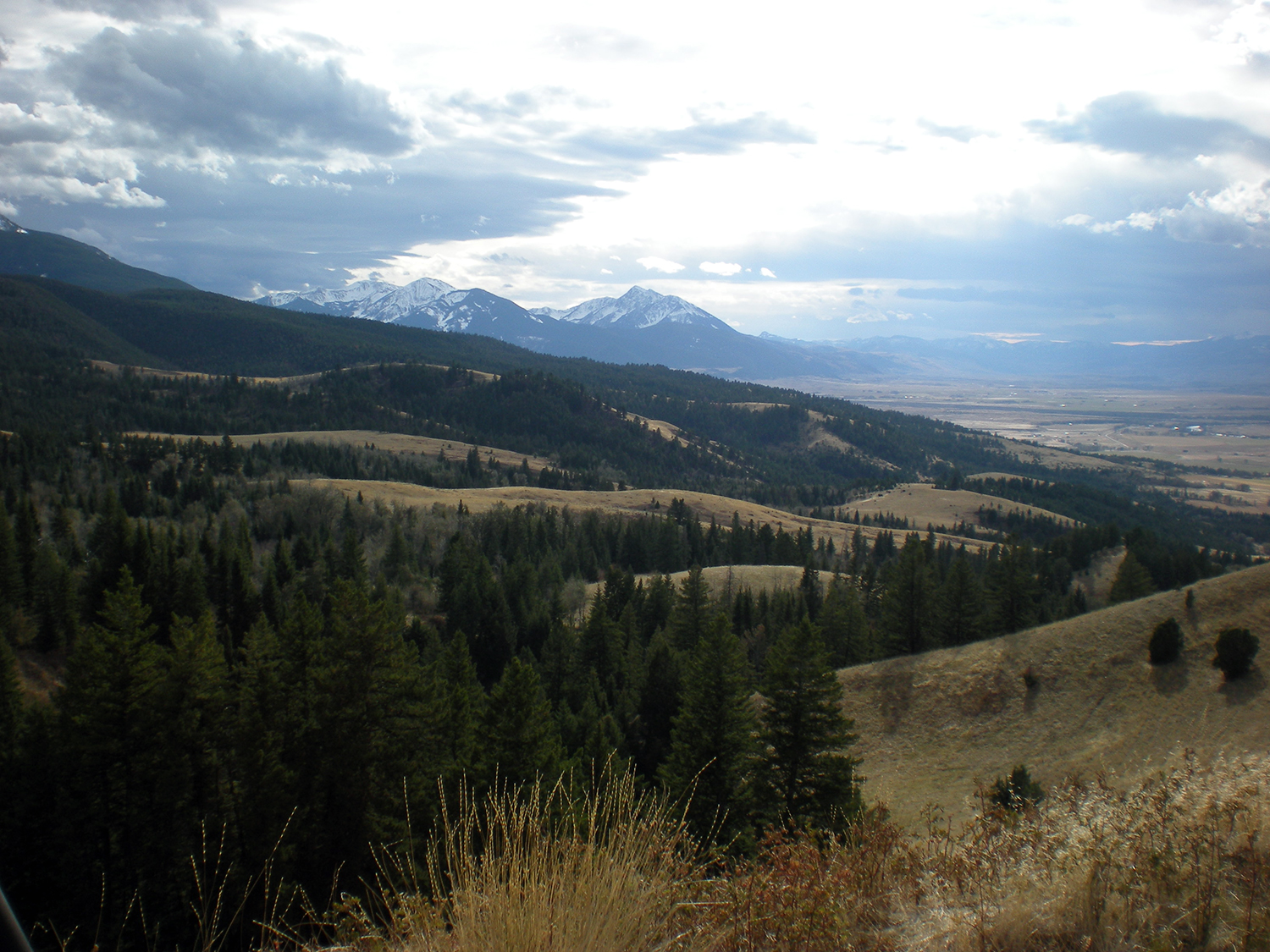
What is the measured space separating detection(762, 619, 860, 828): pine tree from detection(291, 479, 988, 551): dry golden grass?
387 feet

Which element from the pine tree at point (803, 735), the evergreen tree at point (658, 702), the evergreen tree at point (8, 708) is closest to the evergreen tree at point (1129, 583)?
the evergreen tree at point (658, 702)

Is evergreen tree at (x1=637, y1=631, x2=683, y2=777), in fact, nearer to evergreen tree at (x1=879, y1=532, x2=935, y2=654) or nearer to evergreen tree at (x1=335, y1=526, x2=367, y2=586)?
A: evergreen tree at (x1=879, y1=532, x2=935, y2=654)

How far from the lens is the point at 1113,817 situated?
8008 mm

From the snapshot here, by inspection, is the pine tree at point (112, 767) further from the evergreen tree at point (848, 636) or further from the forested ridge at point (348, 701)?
the evergreen tree at point (848, 636)

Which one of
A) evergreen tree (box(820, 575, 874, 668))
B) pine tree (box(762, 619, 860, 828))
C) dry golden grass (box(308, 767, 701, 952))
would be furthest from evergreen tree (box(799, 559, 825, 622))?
dry golden grass (box(308, 767, 701, 952))

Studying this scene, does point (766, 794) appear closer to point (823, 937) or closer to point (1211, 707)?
point (823, 937)

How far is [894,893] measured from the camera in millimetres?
7719

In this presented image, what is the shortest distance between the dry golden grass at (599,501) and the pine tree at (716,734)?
116 metres

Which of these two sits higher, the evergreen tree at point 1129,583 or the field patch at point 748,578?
the evergreen tree at point 1129,583

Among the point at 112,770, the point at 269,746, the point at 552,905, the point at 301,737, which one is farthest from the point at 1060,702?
the point at 112,770

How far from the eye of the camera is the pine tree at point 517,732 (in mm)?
24922

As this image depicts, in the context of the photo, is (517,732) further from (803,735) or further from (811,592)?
(811,592)

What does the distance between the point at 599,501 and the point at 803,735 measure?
476 ft

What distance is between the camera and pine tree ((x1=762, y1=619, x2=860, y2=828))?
2848 centimetres
